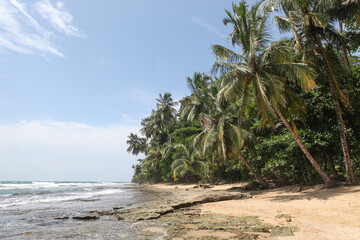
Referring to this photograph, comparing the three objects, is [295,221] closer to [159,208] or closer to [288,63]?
[159,208]

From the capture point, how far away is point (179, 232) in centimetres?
529

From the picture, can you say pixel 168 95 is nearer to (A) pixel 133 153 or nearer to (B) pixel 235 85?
(A) pixel 133 153

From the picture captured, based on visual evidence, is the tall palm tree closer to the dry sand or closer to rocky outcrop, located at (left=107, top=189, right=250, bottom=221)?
rocky outcrop, located at (left=107, top=189, right=250, bottom=221)

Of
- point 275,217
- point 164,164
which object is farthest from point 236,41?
point 164,164

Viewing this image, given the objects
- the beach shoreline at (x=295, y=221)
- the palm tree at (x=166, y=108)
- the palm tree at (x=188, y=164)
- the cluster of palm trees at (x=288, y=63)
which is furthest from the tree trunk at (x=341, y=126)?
the palm tree at (x=166, y=108)

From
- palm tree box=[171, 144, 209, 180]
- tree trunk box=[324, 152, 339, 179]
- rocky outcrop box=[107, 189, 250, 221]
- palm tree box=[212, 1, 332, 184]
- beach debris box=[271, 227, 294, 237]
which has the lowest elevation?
beach debris box=[271, 227, 294, 237]

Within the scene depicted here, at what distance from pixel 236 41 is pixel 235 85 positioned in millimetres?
3168

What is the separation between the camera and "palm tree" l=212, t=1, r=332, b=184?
385 inches

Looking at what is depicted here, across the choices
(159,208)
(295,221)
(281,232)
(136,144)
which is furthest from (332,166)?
(136,144)

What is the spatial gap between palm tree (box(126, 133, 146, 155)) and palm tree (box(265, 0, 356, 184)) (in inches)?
2023

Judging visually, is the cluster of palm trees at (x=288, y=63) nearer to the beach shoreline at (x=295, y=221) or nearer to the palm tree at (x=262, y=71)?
the palm tree at (x=262, y=71)

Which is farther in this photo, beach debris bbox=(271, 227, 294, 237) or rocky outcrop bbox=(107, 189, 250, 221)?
rocky outcrop bbox=(107, 189, 250, 221)

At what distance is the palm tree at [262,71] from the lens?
32.1ft

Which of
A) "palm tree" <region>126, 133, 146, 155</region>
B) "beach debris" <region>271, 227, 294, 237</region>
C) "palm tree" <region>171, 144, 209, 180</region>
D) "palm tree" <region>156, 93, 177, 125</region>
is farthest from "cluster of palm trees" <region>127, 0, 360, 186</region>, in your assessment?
"palm tree" <region>126, 133, 146, 155</region>
